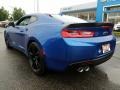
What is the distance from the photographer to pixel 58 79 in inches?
160

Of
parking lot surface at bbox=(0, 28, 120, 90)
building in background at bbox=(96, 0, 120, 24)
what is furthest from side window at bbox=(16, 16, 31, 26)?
building in background at bbox=(96, 0, 120, 24)

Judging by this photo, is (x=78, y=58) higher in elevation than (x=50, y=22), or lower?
lower

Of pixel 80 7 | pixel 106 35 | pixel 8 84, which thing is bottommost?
pixel 8 84

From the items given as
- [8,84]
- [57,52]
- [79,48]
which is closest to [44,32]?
[57,52]

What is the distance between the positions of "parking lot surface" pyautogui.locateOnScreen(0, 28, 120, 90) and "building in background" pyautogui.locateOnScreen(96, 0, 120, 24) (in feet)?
97.6

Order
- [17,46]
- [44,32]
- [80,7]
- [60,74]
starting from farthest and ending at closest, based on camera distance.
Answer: [80,7]
[17,46]
[60,74]
[44,32]

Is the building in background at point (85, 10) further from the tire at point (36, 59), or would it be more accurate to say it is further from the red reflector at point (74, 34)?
the red reflector at point (74, 34)

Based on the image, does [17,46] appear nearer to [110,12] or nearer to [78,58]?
[78,58]

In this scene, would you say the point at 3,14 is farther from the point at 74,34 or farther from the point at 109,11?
the point at 74,34

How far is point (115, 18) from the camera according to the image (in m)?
33.7

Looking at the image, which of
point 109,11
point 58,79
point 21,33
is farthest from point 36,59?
point 109,11

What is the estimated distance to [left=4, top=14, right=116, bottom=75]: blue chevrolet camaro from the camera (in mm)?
3527

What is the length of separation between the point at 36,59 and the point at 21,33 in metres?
1.13

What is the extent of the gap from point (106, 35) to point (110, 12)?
105ft
